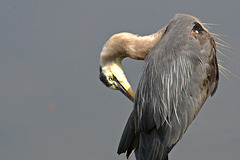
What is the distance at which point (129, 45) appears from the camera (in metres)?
6.17

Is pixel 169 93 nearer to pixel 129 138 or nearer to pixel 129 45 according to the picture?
pixel 129 138

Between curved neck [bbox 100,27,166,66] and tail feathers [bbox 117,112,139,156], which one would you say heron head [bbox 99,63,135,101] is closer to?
curved neck [bbox 100,27,166,66]

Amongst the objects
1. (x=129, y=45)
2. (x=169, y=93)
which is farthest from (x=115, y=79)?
(x=169, y=93)

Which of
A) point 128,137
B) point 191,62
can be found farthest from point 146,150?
point 191,62

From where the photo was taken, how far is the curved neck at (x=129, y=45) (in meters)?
6.02

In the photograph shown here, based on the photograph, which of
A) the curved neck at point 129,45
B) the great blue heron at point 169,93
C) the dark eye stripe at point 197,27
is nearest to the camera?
the great blue heron at point 169,93

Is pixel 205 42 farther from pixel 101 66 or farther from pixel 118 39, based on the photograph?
pixel 101 66

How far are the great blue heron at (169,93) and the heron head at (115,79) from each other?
1606mm

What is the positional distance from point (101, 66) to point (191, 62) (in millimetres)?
2074

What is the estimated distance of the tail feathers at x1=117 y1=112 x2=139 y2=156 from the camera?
5.24 metres

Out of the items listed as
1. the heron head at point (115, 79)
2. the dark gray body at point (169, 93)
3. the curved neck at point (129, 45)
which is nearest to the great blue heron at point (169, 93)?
the dark gray body at point (169, 93)

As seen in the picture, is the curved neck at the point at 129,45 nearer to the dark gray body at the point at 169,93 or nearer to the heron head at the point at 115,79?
the heron head at the point at 115,79

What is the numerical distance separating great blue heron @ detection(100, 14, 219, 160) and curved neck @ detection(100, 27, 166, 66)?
76cm

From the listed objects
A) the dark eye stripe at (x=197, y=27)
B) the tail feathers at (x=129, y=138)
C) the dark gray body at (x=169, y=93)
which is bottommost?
the tail feathers at (x=129, y=138)
